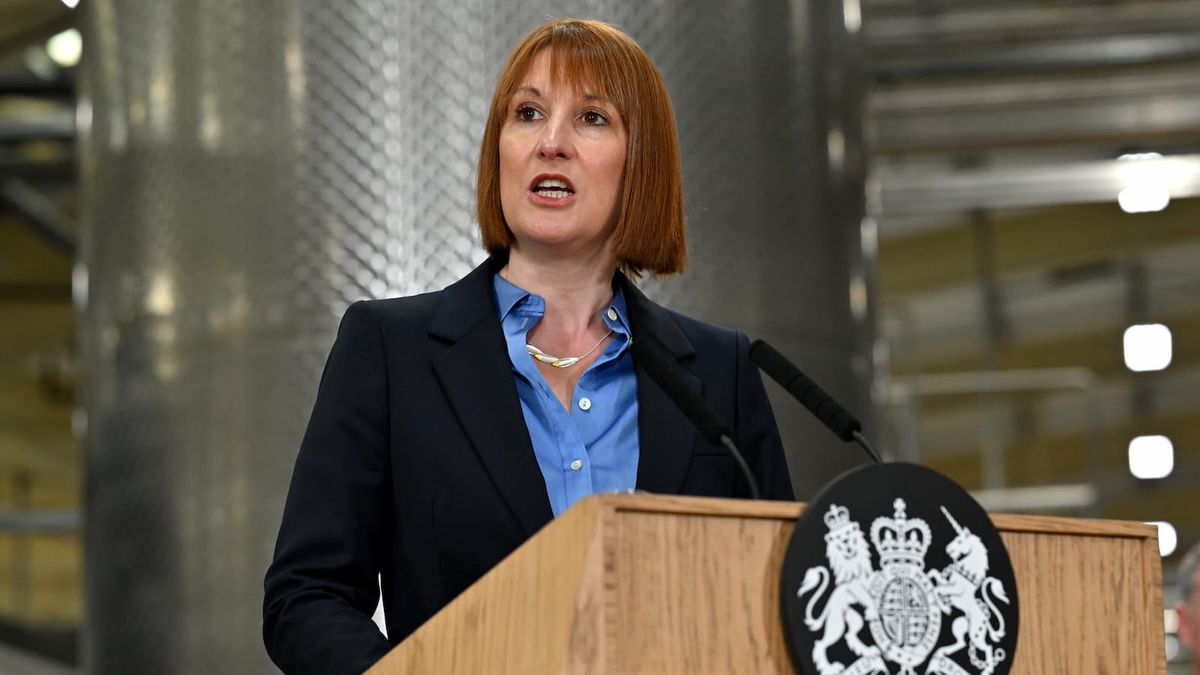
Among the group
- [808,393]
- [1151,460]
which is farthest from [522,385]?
[1151,460]

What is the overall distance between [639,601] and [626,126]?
72 cm

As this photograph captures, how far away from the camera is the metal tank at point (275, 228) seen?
3.33 meters

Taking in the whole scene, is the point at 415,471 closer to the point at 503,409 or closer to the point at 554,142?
the point at 503,409

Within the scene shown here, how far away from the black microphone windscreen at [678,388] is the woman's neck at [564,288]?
184 mm

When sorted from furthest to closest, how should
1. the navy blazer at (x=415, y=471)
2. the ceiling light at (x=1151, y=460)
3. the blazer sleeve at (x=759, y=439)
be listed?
1. the ceiling light at (x=1151, y=460)
2. the blazer sleeve at (x=759, y=439)
3. the navy blazer at (x=415, y=471)

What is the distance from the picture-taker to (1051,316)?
10188 millimetres

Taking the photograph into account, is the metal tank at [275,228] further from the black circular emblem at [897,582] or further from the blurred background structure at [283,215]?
the black circular emblem at [897,582]

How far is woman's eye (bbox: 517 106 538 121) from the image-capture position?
67.8 inches

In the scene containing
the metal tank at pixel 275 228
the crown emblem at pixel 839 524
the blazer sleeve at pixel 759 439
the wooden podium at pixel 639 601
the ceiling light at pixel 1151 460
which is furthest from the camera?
the ceiling light at pixel 1151 460

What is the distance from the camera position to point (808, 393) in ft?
4.98

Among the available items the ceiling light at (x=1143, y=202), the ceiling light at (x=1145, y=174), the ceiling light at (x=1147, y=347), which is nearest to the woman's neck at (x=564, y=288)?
the ceiling light at (x=1145, y=174)

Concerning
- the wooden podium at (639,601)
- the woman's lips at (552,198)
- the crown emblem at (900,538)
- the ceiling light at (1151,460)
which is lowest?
the wooden podium at (639,601)

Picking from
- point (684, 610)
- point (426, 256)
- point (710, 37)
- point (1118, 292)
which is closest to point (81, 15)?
point (426, 256)

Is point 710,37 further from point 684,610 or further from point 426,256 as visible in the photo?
point 684,610
